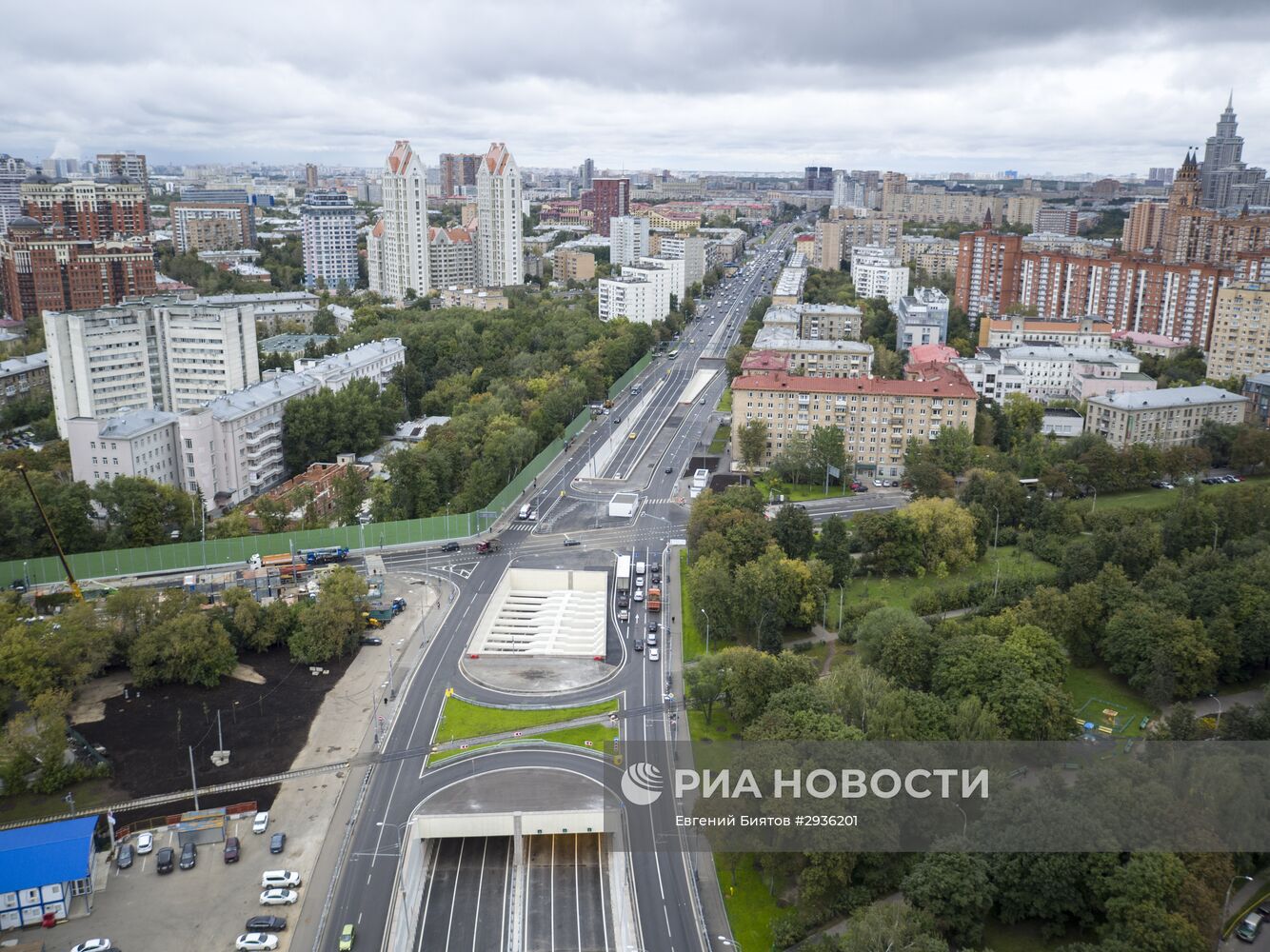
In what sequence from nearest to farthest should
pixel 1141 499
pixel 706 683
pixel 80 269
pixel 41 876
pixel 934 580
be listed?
1. pixel 41 876
2. pixel 706 683
3. pixel 934 580
4. pixel 1141 499
5. pixel 80 269

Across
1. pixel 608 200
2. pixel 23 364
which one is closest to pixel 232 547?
pixel 23 364

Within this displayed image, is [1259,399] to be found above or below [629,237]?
below

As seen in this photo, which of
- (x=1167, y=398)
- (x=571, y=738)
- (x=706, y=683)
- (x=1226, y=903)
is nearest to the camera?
(x=1226, y=903)

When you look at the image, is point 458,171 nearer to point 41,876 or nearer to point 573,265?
point 573,265

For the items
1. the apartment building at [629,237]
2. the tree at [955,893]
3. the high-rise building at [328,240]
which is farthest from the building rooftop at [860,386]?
the high-rise building at [328,240]

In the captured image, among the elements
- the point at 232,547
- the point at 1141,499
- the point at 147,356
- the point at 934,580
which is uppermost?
the point at 147,356

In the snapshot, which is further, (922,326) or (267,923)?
(922,326)

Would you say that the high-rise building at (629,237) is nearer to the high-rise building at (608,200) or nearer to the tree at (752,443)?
the high-rise building at (608,200)

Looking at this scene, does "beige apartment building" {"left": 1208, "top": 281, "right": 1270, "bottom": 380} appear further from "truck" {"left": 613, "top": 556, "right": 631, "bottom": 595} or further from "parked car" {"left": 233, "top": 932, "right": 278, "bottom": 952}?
"parked car" {"left": 233, "top": 932, "right": 278, "bottom": 952}
